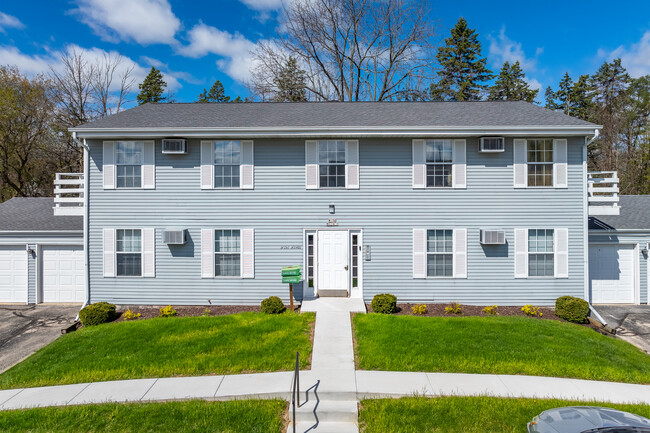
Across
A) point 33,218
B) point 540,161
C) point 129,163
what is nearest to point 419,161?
point 540,161

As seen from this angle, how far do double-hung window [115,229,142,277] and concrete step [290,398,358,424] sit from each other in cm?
788

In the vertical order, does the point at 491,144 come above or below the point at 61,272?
above

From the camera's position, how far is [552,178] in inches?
411

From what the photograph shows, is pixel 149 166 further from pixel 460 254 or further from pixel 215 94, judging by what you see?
pixel 215 94

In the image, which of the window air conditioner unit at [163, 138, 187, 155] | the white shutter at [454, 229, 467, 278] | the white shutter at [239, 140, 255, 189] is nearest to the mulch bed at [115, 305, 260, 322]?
the white shutter at [239, 140, 255, 189]

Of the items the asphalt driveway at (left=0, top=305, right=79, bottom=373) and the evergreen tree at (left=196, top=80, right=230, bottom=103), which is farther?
the evergreen tree at (left=196, top=80, right=230, bottom=103)

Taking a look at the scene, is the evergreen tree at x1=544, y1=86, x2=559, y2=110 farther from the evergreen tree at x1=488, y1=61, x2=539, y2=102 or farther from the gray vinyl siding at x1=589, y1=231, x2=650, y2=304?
the gray vinyl siding at x1=589, y1=231, x2=650, y2=304

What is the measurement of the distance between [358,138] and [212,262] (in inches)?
237

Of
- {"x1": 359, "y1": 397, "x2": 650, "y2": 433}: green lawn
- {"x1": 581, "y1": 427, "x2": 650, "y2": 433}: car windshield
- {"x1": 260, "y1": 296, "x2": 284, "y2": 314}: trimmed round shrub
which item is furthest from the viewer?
{"x1": 260, "y1": 296, "x2": 284, "y2": 314}: trimmed round shrub

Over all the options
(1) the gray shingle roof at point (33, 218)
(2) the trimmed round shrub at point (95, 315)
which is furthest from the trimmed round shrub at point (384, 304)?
(1) the gray shingle roof at point (33, 218)

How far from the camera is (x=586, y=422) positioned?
422 cm

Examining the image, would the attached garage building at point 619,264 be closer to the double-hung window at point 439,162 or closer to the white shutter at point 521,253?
the white shutter at point 521,253

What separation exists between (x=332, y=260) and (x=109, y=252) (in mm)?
7092

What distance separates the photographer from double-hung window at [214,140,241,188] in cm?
1064
